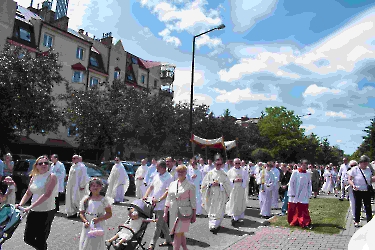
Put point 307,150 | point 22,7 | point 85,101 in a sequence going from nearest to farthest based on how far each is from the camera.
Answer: point 85,101
point 22,7
point 307,150

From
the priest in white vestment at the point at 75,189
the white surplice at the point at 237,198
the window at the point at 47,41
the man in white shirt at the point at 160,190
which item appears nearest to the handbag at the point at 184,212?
the man in white shirt at the point at 160,190

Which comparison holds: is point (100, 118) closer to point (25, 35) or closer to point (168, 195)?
point (25, 35)

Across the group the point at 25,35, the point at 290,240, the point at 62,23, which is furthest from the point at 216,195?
the point at 62,23

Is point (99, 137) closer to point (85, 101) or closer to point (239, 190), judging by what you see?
point (85, 101)

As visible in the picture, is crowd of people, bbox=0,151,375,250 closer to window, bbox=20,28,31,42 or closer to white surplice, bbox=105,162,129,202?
white surplice, bbox=105,162,129,202

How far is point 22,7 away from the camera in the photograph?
1435 inches

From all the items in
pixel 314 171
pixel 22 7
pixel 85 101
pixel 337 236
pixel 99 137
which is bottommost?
pixel 337 236

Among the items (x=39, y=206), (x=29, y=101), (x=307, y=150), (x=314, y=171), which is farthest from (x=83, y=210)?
(x=307, y=150)

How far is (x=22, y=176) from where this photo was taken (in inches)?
504

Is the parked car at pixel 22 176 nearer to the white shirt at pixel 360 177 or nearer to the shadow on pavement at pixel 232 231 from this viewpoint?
the shadow on pavement at pixel 232 231

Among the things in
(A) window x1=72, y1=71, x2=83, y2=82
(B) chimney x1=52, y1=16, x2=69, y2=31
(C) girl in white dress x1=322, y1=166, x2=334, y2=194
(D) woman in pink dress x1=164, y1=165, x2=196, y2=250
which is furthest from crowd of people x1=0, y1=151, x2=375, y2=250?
(B) chimney x1=52, y1=16, x2=69, y2=31

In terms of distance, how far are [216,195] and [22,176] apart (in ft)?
25.8

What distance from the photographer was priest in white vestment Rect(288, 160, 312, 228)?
373 inches

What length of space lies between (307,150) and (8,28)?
50458 mm
